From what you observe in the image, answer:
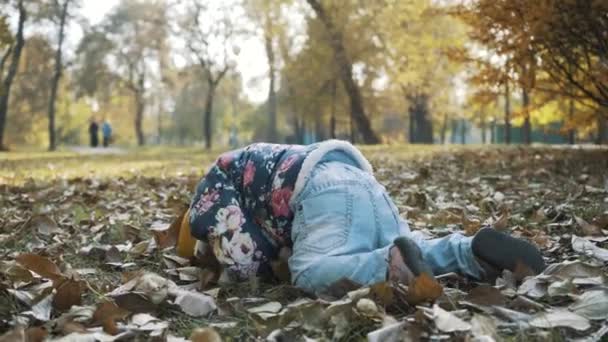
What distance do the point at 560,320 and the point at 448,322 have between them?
33cm

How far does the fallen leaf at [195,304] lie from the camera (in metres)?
2.29

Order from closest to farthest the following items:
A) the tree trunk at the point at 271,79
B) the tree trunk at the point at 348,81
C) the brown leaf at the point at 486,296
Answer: the brown leaf at the point at 486,296 < the tree trunk at the point at 348,81 < the tree trunk at the point at 271,79

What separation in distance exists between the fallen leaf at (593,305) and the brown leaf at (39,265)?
Result: 1.78 meters

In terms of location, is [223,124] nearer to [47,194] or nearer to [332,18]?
[332,18]

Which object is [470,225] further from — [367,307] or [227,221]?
[367,307]

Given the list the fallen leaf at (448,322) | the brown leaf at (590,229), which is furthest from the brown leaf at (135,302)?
the brown leaf at (590,229)

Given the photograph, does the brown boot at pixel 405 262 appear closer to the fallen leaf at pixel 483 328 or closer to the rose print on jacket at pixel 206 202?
the fallen leaf at pixel 483 328

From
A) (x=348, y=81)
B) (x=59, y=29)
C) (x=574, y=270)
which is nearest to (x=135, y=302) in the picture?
(x=574, y=270)

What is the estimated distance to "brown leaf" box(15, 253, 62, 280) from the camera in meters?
2.47

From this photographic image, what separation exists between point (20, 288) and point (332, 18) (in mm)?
22742

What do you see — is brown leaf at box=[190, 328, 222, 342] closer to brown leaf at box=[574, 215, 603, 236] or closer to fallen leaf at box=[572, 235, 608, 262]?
fallen leaf at box=[572, 235, 608, 262]

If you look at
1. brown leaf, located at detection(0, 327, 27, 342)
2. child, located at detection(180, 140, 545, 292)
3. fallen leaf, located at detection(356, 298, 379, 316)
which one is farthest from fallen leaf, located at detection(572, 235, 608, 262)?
brown leaf, located at detection(0, 327, 27, 342)

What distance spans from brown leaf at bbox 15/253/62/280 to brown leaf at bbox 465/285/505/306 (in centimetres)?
148

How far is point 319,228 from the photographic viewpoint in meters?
2.44
